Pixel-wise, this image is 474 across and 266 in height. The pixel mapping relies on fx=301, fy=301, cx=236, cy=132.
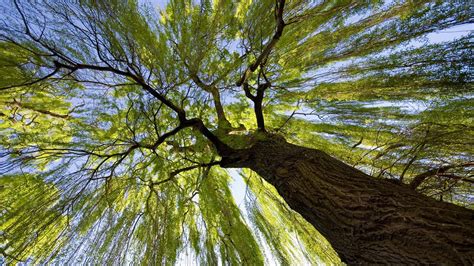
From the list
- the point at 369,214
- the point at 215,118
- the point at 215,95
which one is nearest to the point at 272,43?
the point at 215,95

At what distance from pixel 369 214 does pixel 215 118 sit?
205cm

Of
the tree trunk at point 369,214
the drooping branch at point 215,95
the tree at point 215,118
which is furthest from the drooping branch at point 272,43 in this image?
the tree trunk at point 369,214

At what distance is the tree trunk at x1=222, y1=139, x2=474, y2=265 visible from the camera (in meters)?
1.15

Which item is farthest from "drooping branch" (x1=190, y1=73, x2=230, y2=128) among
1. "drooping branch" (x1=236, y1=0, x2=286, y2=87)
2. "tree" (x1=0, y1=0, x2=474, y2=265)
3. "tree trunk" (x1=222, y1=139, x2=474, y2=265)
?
"tree trunk" (x1=222, y1=139, x2=474, y2=265)

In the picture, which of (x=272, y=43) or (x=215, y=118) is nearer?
(x=272, y=43)

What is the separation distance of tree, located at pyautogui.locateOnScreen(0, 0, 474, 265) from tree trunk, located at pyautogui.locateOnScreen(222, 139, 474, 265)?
15 millimetres

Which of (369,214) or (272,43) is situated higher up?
(272,43)

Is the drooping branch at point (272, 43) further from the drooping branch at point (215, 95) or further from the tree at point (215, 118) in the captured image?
the drooping branch at point (215, 95)

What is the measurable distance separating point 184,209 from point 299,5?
2.19 m

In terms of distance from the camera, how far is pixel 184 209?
3045 mm

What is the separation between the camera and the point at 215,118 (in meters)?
3.20

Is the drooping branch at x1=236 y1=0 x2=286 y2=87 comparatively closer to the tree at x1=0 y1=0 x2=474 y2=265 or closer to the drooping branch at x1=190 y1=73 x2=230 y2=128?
the tree at x1=0 y1=0 x2=474 y2=265

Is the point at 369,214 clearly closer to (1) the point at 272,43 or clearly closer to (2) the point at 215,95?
(1) the point at 272,43

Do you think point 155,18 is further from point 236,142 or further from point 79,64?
point 236,142
